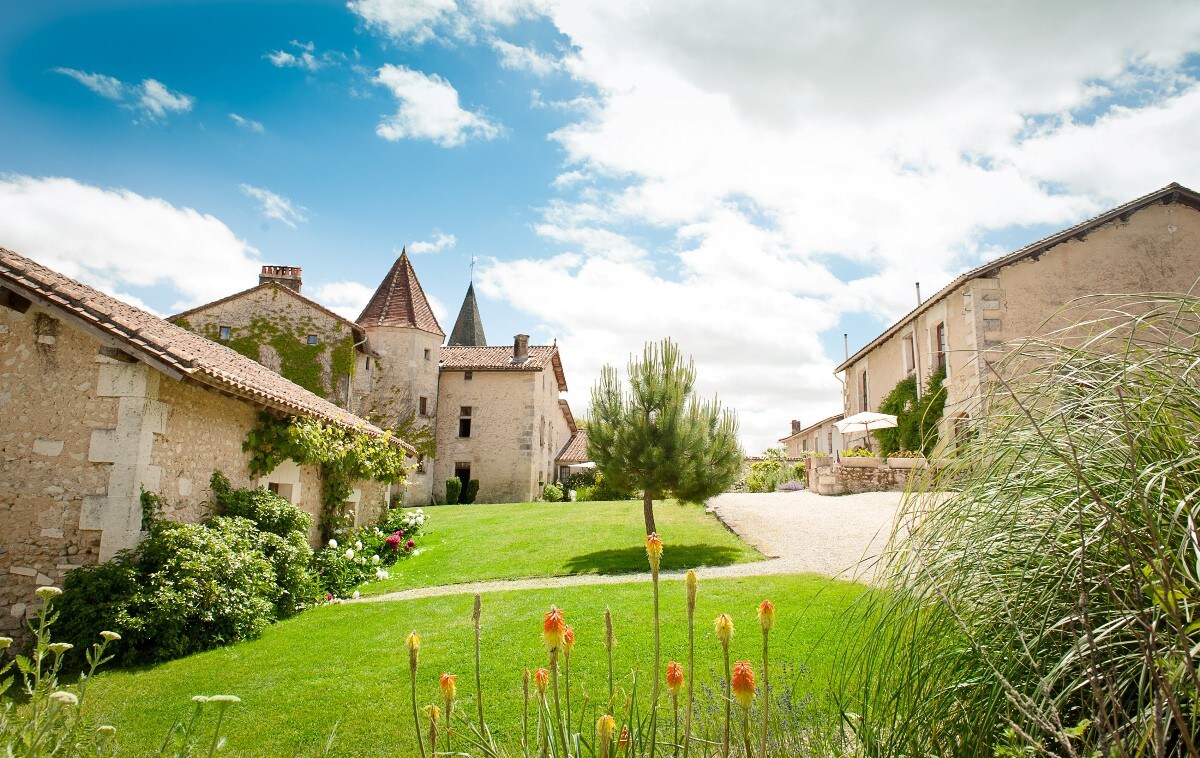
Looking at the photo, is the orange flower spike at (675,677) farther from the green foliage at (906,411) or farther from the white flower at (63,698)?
the green foliage at (906,411)

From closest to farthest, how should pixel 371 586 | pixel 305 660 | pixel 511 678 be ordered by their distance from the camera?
pixel 511 678, pixel 305 660, pixel 371 586

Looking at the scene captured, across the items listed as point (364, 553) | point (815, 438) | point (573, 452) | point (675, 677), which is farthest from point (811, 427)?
point (675, 677)

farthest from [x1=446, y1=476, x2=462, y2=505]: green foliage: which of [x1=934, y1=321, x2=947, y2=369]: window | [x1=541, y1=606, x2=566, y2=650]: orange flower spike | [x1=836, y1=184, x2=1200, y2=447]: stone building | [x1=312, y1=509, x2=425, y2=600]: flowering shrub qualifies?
[x1=541, y1=606, x2=566, y2=650]: orange flower spike

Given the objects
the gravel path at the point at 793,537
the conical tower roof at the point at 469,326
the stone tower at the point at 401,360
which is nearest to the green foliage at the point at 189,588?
the gravel path at the point at 793,537

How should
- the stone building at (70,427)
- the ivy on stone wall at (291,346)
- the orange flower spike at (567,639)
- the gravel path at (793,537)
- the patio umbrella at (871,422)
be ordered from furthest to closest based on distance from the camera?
the ivy on stone wall at (291,346)
the patio umbrella at (871,422)
the gravel path at (793,537)
the stone building at (70,427)
the orange flower spike at (567,639)

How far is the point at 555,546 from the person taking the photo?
13359mm

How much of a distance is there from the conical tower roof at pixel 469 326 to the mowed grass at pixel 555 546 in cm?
2334

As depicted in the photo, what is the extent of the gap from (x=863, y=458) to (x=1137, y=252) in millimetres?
7700

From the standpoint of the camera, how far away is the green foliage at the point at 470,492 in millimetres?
28562

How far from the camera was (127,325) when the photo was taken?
7.34m

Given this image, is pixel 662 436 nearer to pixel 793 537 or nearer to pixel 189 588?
pixel 793 537

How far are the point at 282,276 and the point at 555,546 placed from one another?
17.6 meters

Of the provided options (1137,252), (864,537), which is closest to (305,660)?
(864,537)

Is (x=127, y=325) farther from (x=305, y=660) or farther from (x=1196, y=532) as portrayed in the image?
(x=1196, y=532)
